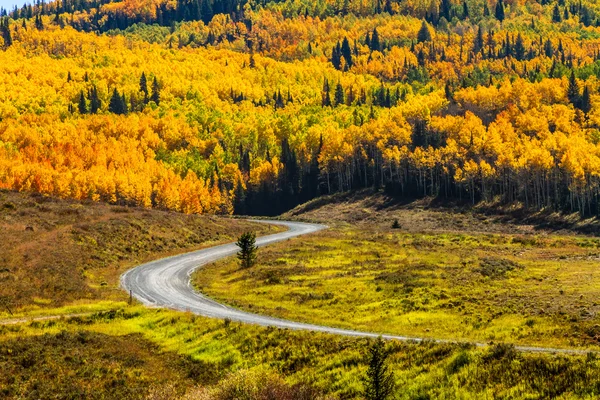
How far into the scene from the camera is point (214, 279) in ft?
255

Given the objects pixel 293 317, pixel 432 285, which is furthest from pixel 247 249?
pixel 293 317

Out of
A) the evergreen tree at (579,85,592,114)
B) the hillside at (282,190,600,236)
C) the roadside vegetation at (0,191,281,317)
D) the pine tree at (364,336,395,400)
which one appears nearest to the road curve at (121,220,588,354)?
the roadside vegetation at (0,191,281,317)

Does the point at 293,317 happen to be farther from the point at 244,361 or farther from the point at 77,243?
the point at 77,243

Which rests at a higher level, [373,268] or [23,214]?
[23,214]

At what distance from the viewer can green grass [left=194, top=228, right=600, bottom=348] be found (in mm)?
44281

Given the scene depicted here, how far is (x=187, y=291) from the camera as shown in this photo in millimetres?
68688

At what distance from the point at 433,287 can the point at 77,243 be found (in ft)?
168

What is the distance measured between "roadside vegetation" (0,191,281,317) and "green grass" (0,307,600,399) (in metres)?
12.5

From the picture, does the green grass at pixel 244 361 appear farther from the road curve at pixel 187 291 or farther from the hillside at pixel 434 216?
the hillside at pixel 434 216

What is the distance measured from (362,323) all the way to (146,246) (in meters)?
58.1

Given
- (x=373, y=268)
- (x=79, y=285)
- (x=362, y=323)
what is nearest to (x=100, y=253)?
(x=79, y=285)

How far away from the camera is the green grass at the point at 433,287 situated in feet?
145

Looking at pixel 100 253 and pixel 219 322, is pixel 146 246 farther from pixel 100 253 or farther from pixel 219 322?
pixel 219 322

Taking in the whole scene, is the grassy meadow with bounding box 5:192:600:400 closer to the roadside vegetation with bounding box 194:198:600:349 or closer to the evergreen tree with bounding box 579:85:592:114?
the roadside vegetation with bounding box 194:198:600:349
